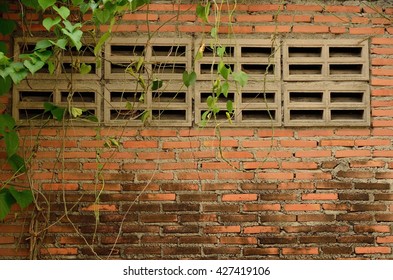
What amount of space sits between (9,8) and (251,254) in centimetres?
239

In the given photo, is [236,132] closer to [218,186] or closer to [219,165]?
[219,165]

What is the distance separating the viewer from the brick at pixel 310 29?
4.07 m

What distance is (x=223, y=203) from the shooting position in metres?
3.97

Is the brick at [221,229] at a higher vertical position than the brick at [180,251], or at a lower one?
higher

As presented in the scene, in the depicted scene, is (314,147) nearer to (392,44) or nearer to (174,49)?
(392,44)

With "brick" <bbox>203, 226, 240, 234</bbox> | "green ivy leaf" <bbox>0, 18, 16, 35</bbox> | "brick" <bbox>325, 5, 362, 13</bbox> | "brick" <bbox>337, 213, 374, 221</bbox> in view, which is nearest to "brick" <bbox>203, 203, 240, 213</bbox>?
"brick" <bbox>203, 226, 240, 234</bbox>

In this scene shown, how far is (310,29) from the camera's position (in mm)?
4070

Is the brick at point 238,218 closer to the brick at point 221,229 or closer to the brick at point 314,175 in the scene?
the brick at point 221,229

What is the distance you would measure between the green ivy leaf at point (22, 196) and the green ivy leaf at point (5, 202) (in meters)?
0.03

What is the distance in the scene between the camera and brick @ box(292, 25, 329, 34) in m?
4.07

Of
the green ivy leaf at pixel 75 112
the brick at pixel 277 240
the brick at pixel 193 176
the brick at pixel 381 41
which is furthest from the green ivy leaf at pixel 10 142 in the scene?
the brick at pixel 381 41

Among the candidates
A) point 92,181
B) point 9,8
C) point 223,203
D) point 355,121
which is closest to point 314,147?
point 355,121

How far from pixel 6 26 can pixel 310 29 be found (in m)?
2.08

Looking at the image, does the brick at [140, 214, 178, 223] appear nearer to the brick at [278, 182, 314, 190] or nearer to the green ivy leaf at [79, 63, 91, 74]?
the brick at [278, 182, 314, 190]
